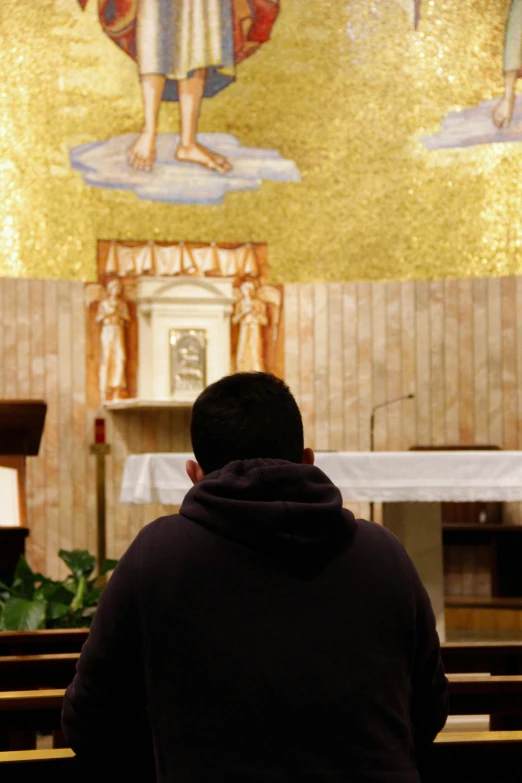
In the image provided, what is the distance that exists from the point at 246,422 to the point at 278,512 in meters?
0.18

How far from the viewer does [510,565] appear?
32.9ft

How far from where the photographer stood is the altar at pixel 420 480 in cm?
626

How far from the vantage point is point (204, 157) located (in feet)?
35.0

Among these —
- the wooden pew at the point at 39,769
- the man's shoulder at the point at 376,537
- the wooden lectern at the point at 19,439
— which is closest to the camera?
the man's shoulder at the point at 376,537

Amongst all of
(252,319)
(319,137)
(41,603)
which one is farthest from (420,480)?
(319,137)

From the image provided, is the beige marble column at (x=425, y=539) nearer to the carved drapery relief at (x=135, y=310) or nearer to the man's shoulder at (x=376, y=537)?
the carved drapery relief at (x=135, y=310)

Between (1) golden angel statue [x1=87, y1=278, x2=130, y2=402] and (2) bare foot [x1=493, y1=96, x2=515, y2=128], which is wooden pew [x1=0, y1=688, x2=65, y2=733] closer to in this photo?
(1) golden angel statue [x1=87, y1=278, x2=130, y2=402]

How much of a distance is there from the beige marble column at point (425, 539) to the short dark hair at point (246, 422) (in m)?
4.55

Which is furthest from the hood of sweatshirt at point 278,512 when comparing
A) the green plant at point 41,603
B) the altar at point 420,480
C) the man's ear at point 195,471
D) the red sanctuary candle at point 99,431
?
the red sanctuary candle at point 99,431

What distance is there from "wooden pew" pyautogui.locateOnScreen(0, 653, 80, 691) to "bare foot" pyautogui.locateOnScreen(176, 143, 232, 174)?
819cm

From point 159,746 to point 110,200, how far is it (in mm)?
9248

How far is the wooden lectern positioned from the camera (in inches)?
213

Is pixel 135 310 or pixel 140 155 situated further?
pixel 140 155

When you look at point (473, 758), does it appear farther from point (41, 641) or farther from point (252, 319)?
point (252, 319)
